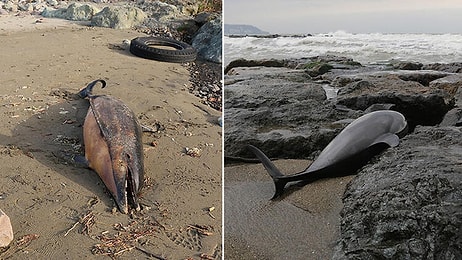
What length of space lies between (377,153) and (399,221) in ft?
4.84

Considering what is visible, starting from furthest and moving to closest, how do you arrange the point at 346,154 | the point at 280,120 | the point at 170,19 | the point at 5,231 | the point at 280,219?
the point at 170,19 < the point at 280,120 < the point at 346,154 < the point at 5,231 < the point at 280,219

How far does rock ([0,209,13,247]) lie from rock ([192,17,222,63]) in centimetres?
597

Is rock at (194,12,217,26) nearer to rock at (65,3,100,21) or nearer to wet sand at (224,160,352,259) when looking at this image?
rock at (65,3,100,21)

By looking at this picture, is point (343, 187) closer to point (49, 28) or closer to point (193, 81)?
point (193, 81)

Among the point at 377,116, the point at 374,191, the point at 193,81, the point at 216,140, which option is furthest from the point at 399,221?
the point at 193,81

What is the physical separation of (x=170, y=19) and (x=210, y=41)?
2376mm

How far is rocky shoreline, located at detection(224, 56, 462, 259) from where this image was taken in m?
2.07

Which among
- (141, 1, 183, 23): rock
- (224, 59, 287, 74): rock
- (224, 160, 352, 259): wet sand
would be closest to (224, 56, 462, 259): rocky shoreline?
(224, 160, 352, 259): wet sand

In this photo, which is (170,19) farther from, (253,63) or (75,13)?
(253,63)

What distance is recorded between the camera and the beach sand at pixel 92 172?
3.28 metres

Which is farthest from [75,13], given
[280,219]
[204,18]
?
[280,219]

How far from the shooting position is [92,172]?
4.11m

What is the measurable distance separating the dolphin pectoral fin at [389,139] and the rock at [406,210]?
0.47 m

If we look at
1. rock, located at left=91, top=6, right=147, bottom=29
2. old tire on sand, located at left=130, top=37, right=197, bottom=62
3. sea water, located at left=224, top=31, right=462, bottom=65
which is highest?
rock, located at left=91, top=6, right=147, bottom=29
